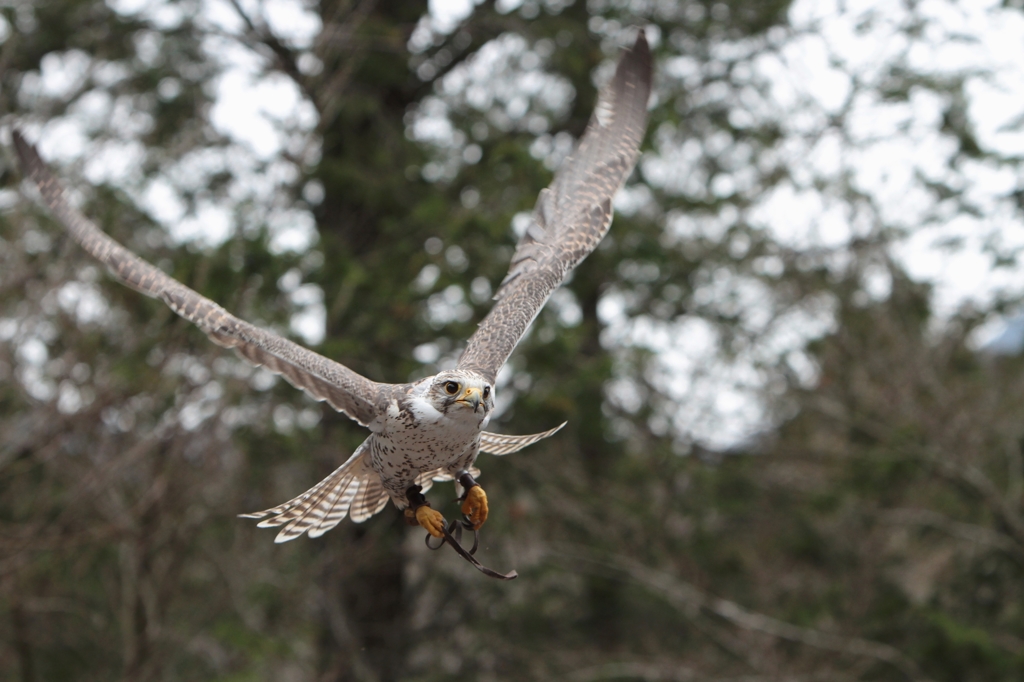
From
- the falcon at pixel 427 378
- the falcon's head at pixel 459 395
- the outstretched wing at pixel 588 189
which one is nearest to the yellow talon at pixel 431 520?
the falcon at pixel 427 378

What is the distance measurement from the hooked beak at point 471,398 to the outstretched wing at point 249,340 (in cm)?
47

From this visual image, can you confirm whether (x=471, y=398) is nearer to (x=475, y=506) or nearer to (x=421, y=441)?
(x=421, y=441)

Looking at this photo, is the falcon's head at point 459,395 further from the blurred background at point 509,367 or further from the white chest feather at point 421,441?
the blurred background at point 509,367

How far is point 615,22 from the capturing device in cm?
898

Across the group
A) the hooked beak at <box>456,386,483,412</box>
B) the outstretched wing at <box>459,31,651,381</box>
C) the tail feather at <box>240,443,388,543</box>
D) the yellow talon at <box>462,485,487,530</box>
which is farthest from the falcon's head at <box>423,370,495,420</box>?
the outstretched wing at <box>459,31,651,381</box>

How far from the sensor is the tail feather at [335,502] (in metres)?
3.94

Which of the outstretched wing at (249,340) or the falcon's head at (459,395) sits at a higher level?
the falcon's head at (459,395)

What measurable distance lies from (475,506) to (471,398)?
0.50 metres

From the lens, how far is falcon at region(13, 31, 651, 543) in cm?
342

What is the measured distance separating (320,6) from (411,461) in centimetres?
633

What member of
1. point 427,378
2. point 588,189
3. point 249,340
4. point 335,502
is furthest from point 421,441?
point 588,189

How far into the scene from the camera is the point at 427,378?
3.52m

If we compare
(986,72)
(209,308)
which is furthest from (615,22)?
(209,308)

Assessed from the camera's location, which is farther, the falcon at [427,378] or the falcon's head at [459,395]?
the falcon at [427,378]
